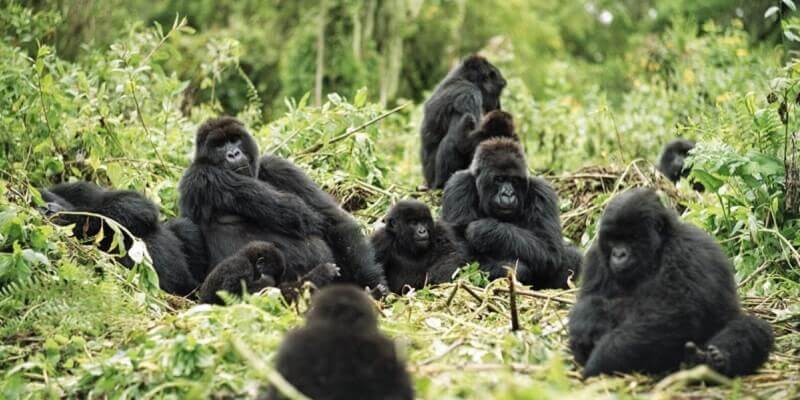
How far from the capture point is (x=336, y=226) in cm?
713

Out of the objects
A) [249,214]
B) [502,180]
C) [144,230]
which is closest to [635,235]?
[502,180]

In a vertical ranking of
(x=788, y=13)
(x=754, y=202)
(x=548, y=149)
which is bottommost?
(x=548, y=149)

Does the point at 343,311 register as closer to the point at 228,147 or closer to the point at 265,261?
the point at 265,261

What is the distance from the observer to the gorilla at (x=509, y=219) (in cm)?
725

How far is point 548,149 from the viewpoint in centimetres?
1148

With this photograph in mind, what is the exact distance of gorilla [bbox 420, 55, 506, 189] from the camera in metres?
9.36

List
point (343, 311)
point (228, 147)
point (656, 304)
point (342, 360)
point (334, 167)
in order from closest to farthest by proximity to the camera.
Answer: point (342, 360) < point (343, 311) < point (656, 304) < point (228, 147) < point (334, 167)

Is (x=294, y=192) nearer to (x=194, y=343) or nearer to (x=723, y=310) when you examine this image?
(x=194, y=343)

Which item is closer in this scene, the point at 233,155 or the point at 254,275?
the point at 254,275

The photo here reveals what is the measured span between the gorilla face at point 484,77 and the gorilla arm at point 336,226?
9.91ft

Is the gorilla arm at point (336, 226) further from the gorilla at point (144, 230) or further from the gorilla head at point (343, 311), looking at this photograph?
the gorilla head at point (343, 311)

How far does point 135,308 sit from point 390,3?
34.9ft

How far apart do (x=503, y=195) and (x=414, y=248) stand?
2.40 ft

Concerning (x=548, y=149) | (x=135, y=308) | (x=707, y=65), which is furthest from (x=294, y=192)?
(x=707, y=65)
